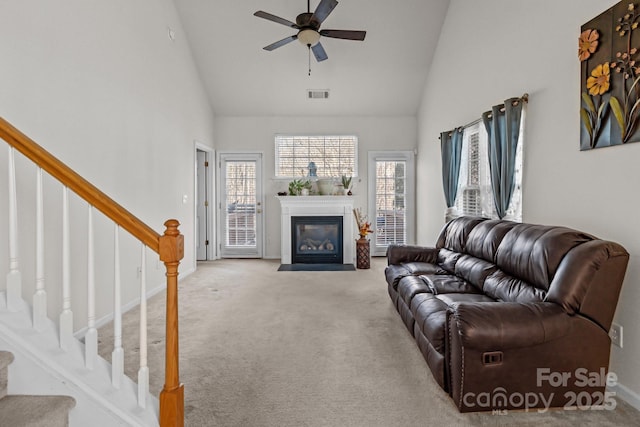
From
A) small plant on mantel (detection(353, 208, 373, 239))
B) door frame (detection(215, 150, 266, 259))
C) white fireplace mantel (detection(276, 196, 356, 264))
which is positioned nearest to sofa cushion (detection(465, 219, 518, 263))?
small plant on mantel (detection(353, 208, 373, 239))

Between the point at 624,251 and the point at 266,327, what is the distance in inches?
107

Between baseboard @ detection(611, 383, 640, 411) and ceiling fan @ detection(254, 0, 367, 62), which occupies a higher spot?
ceiling fan @ detection(254, 0, 367, 62)

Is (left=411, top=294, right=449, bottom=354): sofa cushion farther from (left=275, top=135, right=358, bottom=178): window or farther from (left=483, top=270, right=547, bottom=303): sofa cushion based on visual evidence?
(left=275, top=135, right=358, bottom=178): window

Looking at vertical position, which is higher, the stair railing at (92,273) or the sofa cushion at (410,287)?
the stair railing at (92,273)

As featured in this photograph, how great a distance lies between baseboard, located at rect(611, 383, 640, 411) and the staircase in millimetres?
2960

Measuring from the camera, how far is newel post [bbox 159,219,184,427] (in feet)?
5.75

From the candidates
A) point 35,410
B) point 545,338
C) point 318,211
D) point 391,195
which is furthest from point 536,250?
point 391,195

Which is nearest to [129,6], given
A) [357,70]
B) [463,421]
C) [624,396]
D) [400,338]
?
[357,70]

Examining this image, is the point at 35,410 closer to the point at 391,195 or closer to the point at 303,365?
the point at 303,365

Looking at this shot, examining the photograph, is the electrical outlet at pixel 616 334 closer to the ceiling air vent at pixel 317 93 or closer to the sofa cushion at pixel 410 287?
the sofa cushion at pixel 410 287

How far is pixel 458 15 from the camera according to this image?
4957mm

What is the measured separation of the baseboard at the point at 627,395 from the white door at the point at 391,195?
197 inches

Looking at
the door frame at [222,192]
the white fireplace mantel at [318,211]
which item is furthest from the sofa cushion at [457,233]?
the door frame at [222,192]

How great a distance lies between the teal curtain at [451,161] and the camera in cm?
499
